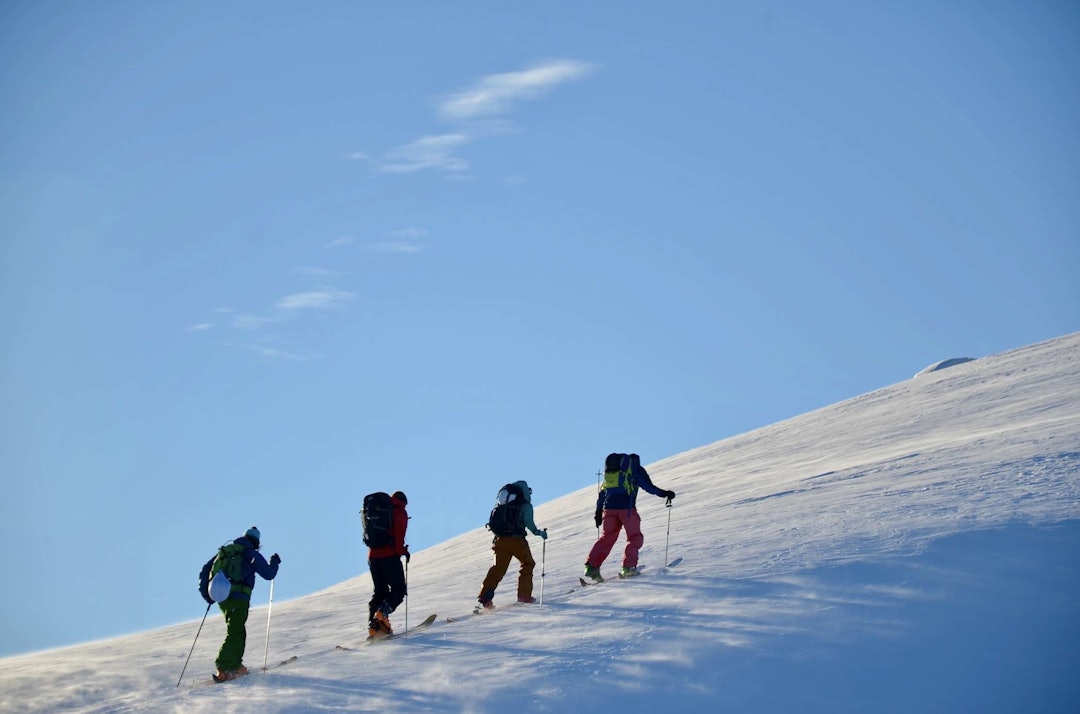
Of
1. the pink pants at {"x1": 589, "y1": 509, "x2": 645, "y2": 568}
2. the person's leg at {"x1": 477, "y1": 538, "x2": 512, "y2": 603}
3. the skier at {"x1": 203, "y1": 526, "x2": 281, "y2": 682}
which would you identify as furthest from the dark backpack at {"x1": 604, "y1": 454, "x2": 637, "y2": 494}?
the skier at {"x1": 203, "y1": 526, "x2": 281, "y2": 682}

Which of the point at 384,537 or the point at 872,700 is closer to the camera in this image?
the point at 872,700

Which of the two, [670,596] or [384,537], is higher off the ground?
[384,537]

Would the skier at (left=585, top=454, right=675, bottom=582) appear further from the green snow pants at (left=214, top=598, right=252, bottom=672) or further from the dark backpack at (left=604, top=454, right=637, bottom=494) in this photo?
the green snow pants at (left=214, top=598, right=252, bottom=672)

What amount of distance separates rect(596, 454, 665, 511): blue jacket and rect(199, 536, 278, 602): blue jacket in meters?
4.35

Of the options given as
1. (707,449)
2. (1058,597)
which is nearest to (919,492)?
(1058,597)

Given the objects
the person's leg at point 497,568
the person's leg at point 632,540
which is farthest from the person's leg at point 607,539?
the person's leg at point 497,568

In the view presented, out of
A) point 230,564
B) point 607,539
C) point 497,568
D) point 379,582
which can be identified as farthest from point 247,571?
point 607,539

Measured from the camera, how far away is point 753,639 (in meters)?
10.4

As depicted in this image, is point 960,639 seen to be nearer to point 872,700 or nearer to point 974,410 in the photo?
point 872,700

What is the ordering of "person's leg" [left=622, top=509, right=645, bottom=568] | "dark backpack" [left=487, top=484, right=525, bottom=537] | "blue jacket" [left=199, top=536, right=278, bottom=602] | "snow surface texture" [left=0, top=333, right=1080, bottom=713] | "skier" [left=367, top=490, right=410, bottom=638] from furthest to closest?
"person's leg" [left=622, top=509, right=645, bottom=568] < "dark backpack" [left=487, top=484, right=525, bottom=537] < "skier" [left=367, top=490, right=410, bottom=638] < "blue jacket" [left=199, top=536, right=278, bottom=602] < "snow surface texture" [left=0, top=333, right=1080, bottom=713]

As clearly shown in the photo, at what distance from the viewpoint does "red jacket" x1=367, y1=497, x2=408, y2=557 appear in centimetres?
1289

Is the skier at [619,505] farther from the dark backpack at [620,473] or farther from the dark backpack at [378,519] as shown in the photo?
the dark backpack at [378,519]

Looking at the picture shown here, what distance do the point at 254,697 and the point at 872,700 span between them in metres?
5.59

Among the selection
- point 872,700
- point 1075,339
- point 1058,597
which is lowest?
point 872,700
